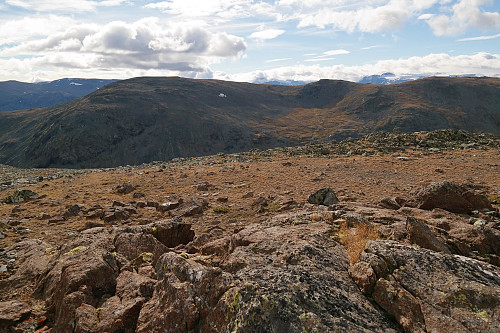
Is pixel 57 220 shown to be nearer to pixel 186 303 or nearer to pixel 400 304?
pixel 186 303

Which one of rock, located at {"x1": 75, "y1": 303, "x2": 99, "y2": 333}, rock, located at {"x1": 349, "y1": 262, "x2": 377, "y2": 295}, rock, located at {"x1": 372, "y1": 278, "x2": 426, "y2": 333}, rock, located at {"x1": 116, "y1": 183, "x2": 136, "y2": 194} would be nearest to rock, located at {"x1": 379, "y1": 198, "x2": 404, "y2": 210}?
rock, located at {"x1": 349, "y1": 262, "x2": 377, "y2": 295}

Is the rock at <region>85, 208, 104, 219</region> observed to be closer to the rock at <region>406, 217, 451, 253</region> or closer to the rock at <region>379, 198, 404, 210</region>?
the rock at <region>379, 198, 404, 210</region>

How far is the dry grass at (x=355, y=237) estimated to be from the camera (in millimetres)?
7824

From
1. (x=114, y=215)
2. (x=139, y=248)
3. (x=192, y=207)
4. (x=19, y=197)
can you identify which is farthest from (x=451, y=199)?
(x=19, y=197)

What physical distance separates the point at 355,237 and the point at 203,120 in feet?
458

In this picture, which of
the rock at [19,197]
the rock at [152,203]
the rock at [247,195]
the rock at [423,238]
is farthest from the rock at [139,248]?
the rock at [19,197]

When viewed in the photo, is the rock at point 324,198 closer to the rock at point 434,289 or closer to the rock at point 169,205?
the rock at point 169,205

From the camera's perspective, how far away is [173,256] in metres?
7.51

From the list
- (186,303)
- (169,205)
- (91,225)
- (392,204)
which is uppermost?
(186,303)

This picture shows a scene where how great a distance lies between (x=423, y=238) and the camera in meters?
8.18

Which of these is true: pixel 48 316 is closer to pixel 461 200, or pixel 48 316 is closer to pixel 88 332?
pixel 88 332

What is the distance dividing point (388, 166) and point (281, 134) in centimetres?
11250

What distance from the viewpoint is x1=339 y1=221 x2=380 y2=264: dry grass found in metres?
7.82

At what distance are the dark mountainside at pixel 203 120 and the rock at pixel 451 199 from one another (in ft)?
382
